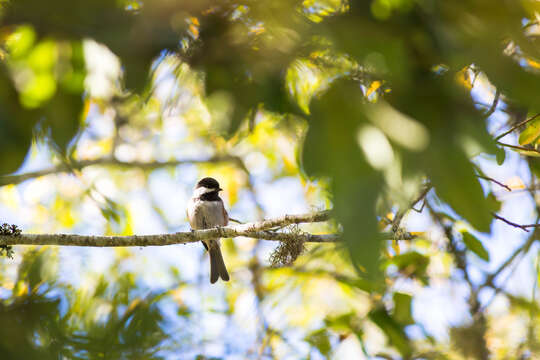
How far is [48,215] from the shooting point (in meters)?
6.47

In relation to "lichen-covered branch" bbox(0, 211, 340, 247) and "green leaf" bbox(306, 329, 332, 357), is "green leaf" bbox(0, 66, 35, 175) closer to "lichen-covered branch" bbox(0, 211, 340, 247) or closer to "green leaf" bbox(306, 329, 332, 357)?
"lichen-covered branch" bbox(0, 211, 340, 247)

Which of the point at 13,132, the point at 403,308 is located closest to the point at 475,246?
the point at 403,308

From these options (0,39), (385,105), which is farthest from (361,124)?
(0,39)

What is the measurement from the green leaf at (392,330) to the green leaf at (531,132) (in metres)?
1.34

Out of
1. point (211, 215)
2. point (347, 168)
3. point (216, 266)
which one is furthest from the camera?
point (216, 266)

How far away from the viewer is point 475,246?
229 centimetres

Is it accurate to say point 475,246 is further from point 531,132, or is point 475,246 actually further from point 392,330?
point 392,330

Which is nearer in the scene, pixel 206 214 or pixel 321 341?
pixel 321 341

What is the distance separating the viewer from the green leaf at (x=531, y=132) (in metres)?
1.92

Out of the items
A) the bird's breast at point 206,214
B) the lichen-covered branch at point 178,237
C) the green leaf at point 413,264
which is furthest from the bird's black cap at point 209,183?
the green leaf at point 413,264

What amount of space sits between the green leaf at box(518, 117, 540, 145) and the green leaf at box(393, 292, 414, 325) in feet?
4.00

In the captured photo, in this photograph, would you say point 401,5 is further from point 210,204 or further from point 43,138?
point 210,204

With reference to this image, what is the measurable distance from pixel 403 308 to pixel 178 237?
1585 millimetres

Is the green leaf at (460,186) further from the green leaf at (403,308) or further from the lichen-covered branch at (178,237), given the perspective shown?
the green leaf at (403,308)
